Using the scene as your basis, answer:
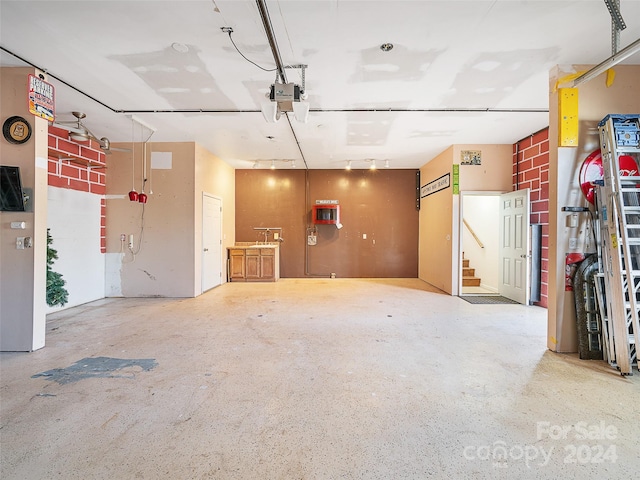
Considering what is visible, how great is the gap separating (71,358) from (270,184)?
19.7ft

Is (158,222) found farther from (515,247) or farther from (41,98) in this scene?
(515,247)

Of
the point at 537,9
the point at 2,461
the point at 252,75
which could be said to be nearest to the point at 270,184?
the point at 252,75

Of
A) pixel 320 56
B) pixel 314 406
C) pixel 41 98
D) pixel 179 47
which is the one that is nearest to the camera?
pixel 314 406

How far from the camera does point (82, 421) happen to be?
196cm

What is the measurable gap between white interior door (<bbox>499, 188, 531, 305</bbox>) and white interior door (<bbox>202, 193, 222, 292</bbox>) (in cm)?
605

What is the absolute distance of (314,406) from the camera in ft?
6.96

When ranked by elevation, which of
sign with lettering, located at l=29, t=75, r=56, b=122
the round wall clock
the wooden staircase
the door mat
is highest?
sign with lettering, located at l=29, t=75, r=56, b=122

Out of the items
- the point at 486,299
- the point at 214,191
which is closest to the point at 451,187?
the point at 486,299

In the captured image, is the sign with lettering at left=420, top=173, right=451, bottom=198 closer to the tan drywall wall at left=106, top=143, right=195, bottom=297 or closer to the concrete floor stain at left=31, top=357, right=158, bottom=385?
the tan drywall wall at left=106, top=143, right=195, bottom=297

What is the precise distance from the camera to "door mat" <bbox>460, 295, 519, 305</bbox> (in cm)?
551

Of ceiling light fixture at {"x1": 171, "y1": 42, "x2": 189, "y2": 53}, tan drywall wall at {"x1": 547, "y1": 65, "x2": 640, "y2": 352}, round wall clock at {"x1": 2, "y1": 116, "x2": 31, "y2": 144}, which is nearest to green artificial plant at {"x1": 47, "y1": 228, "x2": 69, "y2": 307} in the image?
round wall clock at {"x1": 2, "y1": 116, "x2": 31, "y2": 144}

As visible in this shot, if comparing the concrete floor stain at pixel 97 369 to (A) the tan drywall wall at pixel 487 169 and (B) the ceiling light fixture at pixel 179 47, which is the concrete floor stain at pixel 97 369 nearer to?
(B) the ceiling light fixture at pixel 179 47

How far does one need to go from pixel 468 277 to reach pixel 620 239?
4.70 meters

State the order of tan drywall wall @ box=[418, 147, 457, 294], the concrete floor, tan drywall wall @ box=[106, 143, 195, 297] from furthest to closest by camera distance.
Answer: tan drywall wall @ box=[418, 147, 457, 294] → tan drywall wall @ box=[106, 143, 195, 297] → the concrete floor
